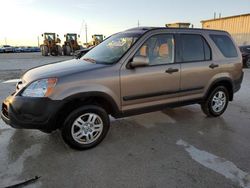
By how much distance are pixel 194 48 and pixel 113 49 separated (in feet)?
5.13

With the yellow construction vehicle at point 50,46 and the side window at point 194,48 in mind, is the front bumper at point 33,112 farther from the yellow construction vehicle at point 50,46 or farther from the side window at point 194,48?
the yellow construction vehicle at point 50,46

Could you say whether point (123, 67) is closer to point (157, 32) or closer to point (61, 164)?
point (157, 32)

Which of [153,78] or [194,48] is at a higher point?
[194,48]

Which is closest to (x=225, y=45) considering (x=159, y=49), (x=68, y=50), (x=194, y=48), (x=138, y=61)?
(x=194, y=48)

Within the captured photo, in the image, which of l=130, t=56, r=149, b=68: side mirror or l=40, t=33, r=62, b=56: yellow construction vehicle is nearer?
l=130, t=56, r=149, b=68: side mirror

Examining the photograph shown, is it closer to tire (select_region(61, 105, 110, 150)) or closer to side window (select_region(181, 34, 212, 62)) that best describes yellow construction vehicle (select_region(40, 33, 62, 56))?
side window (select_region(181, 34, 212, 62))

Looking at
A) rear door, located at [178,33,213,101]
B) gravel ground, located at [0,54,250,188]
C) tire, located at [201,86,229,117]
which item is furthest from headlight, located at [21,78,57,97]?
tire, located at [201,86,229,117]

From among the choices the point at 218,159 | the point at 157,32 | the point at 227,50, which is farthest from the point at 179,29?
the point at 218,159

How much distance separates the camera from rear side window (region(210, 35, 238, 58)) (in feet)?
15.4

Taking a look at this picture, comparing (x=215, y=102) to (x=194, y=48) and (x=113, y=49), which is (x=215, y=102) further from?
(x=113, y=49)

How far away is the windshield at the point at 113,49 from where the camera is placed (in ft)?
12.1

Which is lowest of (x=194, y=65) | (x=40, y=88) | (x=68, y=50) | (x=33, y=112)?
(x=33, y=112)

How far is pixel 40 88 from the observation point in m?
3.10

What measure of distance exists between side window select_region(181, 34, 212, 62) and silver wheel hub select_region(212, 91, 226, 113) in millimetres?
916
